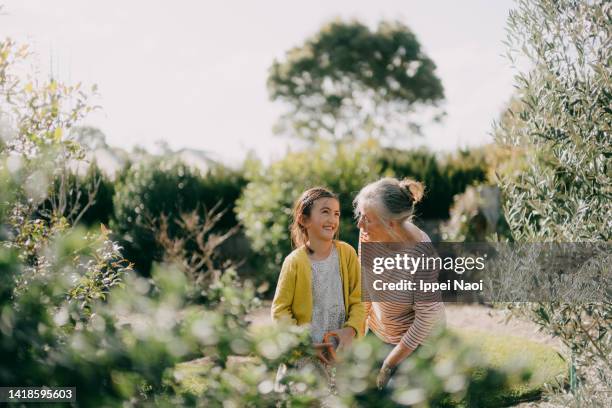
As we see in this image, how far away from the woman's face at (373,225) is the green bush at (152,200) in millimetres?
8264

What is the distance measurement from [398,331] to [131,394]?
7.71 ft

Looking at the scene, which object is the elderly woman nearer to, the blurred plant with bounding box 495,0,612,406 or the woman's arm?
the woman's arm

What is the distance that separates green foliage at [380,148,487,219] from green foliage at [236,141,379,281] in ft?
7.39

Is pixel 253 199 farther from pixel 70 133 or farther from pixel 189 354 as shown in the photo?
pixel 189 354

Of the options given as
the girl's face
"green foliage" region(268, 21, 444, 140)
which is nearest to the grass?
the girl's face

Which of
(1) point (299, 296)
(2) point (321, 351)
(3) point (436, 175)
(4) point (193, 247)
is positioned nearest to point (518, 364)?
(2) point (321, 351)

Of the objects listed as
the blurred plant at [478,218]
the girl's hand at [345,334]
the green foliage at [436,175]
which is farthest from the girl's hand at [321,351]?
→ the green foliage at [436,175]

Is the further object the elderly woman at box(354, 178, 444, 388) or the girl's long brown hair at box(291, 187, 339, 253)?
the girl's long brown hair at box(291, 187, 339, 253)

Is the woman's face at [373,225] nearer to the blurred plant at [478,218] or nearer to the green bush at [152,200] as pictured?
the green bush at [152,200]

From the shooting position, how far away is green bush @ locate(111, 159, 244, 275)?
12164 mm

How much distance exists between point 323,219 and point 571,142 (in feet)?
5.71

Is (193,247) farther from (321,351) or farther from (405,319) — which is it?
(321,351)

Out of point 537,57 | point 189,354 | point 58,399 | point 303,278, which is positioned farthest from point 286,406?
point 537,57

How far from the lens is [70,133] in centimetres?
554
